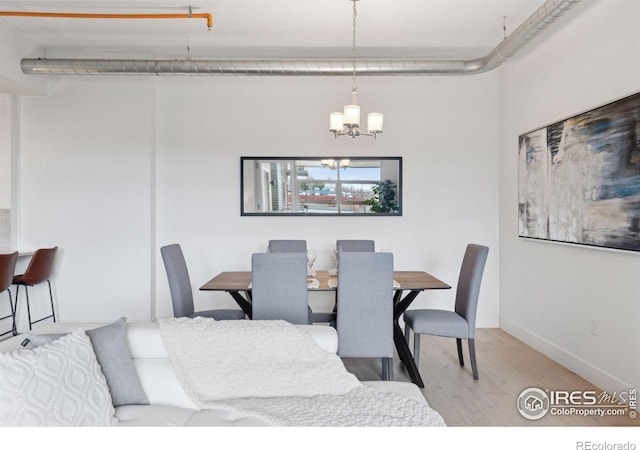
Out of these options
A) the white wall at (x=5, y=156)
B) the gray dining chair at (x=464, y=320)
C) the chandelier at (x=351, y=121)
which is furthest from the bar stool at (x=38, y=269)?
the gray dining chair at (x=464, y=320)

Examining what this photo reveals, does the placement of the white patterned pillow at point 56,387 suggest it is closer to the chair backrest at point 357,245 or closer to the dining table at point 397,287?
the dining table at point 397,287

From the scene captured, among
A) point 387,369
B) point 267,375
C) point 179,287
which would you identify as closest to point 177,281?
point 179,287

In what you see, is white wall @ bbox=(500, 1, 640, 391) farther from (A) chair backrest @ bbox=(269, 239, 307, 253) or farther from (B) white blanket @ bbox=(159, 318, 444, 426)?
(A) chair backrest @ bbox=(269, 239, 307, 253)

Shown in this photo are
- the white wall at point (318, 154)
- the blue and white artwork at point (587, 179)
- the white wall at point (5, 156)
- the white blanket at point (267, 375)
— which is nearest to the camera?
the white blanket at point (267, 375)

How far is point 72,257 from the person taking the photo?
4.67 m

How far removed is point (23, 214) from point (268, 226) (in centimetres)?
266

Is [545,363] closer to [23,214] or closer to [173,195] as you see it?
[173,195]

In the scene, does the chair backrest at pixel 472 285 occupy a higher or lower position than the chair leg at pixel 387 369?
higher

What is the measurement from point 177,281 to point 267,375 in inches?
62.2

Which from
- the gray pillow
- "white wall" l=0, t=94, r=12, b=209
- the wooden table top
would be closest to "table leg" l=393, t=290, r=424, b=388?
the wooden table top

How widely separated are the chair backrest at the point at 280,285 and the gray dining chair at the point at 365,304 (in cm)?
26

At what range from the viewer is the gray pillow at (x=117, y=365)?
180cm

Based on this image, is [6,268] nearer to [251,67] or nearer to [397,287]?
[251,67]

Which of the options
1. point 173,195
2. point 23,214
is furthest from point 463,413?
point 23,214
